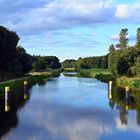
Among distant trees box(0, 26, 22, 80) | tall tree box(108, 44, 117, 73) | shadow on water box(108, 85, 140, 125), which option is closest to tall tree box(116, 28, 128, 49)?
tall tree box(108, 44, 117, 73)

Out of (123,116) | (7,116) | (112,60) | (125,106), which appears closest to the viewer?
(7,116)

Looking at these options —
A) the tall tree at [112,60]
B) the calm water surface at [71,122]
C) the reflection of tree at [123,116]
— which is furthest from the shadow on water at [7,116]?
the tall tree at [112,60]

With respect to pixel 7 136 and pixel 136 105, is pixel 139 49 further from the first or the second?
pixel 7 136

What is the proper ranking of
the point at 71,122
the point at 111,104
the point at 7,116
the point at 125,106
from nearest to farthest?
the point at 71,122 → the point at 7,116 → the point at 125,106 → the point at 111,104

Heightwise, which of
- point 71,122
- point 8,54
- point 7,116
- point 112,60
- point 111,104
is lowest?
point 71,122

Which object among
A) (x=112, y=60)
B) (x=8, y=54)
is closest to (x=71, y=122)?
(x=8, y=54)

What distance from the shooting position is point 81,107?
143ft

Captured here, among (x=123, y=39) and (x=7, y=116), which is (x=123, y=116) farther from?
(x=123, y=39)

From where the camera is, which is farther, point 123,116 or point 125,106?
point 125,106

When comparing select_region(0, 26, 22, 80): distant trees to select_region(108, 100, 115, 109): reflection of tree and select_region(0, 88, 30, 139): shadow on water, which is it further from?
select_region(0, 88, 30, 139): shadow on water

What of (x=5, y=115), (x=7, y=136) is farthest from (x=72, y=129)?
(x=5, y=115)

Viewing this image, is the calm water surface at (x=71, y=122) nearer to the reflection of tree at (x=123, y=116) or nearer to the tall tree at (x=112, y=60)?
the reflection of tree at (x=123, y=116)

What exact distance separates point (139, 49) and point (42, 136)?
247 feet

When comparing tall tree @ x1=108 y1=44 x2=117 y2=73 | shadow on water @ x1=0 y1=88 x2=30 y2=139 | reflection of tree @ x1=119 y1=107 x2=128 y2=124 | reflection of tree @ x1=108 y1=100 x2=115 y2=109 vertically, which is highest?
tall tree @ x1=108 y1=44 x2=117 y2=73
